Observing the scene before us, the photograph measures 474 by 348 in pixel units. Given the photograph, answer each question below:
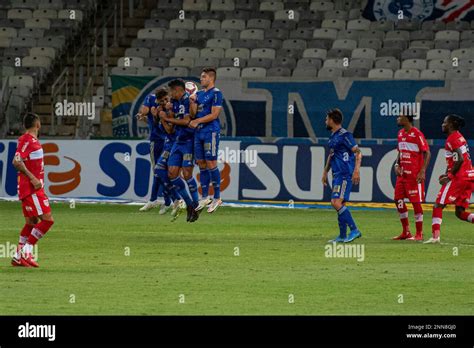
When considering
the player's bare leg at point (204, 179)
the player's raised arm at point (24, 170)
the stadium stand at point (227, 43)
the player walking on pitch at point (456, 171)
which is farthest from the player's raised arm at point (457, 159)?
the stadium stand at point (227, 43)

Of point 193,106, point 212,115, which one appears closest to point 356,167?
point 212,115

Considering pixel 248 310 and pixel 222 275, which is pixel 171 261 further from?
pixel 248 310

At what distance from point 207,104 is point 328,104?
10623 mm

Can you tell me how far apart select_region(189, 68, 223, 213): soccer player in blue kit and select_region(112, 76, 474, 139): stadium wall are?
32.9 ft

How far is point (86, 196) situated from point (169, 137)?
25.0 feet

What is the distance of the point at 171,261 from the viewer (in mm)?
17828

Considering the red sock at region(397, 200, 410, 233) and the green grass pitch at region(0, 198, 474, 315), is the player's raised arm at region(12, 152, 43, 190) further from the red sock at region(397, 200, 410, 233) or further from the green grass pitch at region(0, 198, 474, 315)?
the red sock at region(397, 200, 410, 233)

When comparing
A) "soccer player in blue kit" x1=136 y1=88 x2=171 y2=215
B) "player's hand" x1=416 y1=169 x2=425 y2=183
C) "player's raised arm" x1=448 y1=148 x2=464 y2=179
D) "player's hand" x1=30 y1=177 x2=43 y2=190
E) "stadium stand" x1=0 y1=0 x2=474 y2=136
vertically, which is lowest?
"player's hand" x1=416 y1=169 x2=425 y2=183

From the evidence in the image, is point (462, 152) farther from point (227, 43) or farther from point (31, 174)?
point (227, 43)

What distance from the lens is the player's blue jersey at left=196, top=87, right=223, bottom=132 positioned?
21609 millimetres

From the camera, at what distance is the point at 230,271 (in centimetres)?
1664

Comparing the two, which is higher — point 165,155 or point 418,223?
point 165,155

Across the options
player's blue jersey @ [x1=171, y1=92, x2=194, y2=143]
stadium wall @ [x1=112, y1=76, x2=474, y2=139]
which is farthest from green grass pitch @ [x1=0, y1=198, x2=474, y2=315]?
stadium wall @ [x1=112, y1=76, x2=474, y2=139]

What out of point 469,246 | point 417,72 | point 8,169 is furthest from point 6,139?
point 469,246
